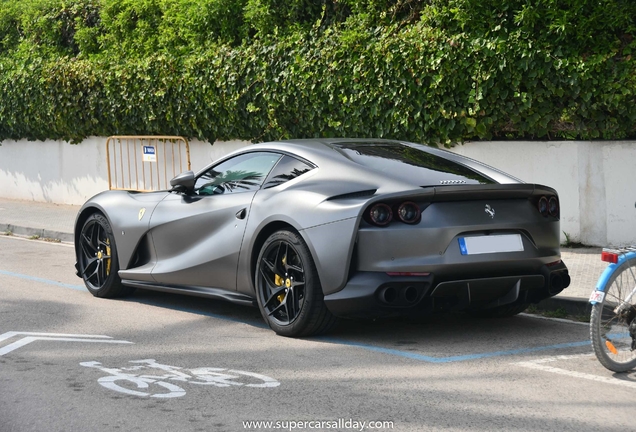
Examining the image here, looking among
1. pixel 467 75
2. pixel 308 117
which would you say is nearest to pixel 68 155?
pixel 308 117

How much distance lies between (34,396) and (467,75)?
755 cm

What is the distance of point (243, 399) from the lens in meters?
5.22

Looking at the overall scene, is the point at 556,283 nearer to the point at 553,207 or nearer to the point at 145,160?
the point at 553,207

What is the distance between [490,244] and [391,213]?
0.70 m

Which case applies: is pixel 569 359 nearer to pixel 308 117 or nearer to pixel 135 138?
pixel 308 117

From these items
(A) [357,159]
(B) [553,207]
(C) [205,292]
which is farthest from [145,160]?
(B) [553,207]

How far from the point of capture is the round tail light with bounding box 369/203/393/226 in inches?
248

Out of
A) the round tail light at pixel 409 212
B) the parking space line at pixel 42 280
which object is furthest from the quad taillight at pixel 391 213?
the parking space line at pixel 42 280

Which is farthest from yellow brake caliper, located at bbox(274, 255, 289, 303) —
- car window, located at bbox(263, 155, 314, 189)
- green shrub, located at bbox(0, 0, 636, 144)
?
green shrub, located at bbox(0, 0, 636, 144)

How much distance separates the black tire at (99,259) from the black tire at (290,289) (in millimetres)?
2171

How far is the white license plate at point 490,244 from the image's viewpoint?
6352 millimetres

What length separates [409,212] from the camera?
632cm

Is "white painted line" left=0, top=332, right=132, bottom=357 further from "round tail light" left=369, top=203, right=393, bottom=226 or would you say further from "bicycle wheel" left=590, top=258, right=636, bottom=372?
"bicycle wheel" left=590, top=258, right=636, bottom=372

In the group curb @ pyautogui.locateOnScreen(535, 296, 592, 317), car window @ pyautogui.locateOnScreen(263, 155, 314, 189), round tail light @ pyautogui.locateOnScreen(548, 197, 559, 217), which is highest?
car window @ pyautogui.locateOnScreen(263, 155, 314, 189)
